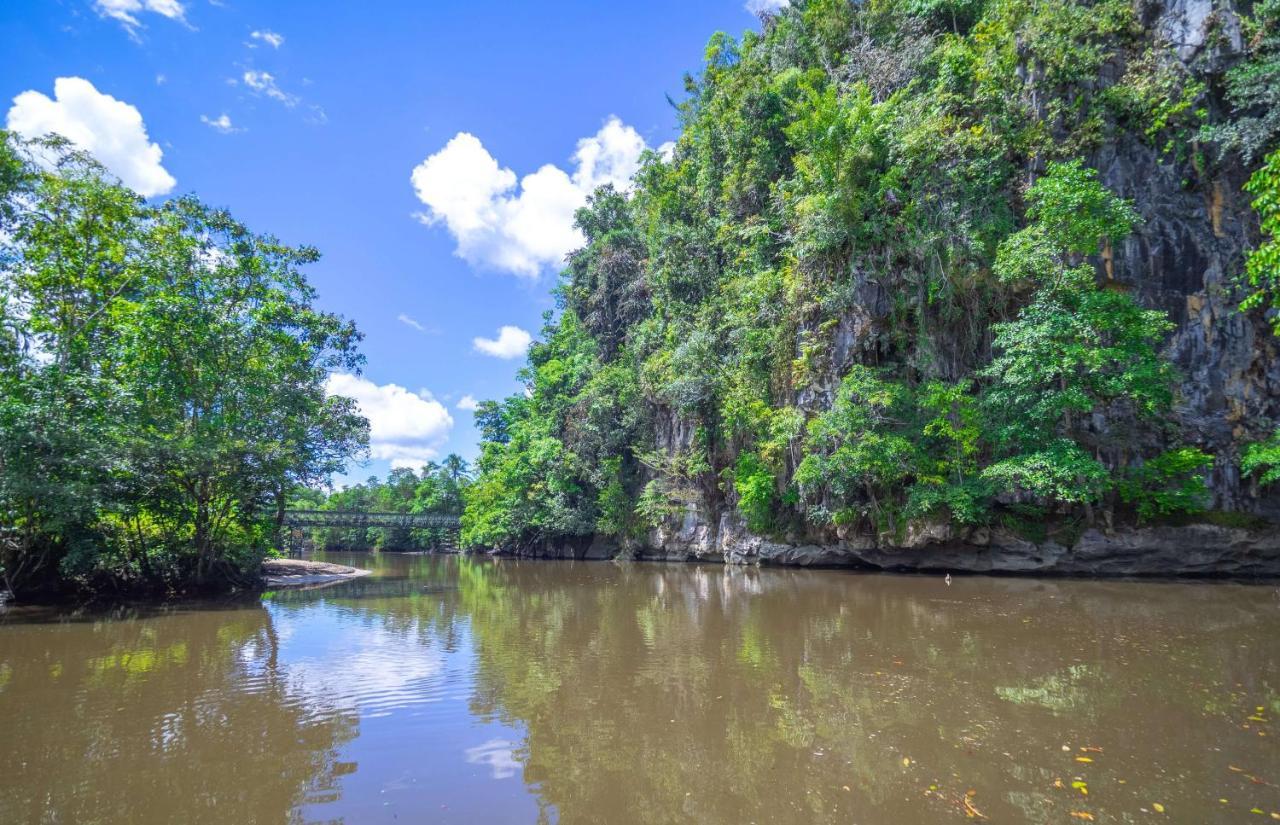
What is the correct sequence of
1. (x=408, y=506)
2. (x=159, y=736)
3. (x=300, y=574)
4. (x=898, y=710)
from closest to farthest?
(x=159, y=736)
(x=898, y=710)
(x=300, y=574)
(x=408, y=506)

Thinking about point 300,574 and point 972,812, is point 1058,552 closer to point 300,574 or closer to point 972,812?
point 972,812

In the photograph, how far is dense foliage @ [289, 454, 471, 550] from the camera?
53787mm

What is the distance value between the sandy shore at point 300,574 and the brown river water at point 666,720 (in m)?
10.1

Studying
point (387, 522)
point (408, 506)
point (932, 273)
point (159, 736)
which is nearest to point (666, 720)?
point (159, 736)

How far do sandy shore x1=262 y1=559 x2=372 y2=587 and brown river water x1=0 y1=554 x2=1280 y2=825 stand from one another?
Result: 400 inches

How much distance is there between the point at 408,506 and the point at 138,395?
49110 millimetres

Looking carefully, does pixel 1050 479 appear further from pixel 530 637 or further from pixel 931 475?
pixel 530 637

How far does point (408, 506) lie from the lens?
197 ft

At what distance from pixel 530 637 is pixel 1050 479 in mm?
12892

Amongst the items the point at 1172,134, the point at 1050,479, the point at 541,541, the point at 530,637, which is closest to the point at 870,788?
the point at 530,637

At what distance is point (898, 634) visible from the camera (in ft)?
28.1

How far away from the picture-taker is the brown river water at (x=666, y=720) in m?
3.66

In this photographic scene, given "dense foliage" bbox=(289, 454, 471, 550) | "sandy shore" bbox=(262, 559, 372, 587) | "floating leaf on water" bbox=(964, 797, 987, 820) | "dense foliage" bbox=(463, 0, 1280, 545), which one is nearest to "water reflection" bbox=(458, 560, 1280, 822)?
"floating leaf on water" bbox=(964, 797, 987, 820)

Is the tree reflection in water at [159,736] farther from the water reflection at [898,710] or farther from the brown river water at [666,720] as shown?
the water reflection at [898,710]
